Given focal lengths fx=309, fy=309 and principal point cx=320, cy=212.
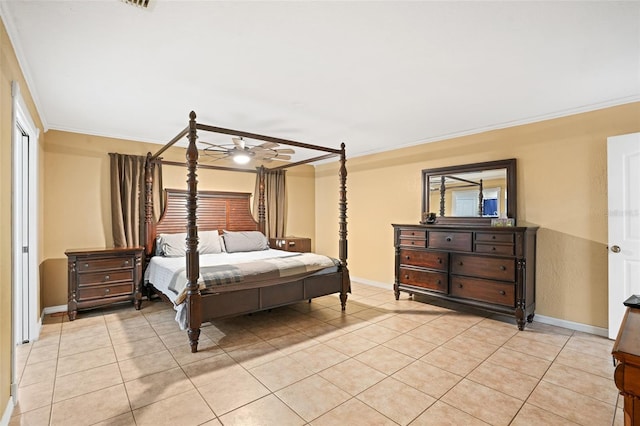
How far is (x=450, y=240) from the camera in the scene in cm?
418

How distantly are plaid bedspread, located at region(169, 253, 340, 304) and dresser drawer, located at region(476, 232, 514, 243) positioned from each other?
199 cm

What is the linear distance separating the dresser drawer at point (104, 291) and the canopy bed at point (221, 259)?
0.31 metres

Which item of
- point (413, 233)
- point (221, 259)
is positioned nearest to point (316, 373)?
point (221, 259)

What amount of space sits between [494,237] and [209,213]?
442 cm

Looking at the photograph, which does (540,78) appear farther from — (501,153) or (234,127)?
(234,127)

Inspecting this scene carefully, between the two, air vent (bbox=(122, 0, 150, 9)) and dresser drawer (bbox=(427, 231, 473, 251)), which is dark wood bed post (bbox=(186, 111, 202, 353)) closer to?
air vent (bbox=(122, 0, 150, 9))

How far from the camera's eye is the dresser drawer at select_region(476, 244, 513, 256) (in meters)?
3.65

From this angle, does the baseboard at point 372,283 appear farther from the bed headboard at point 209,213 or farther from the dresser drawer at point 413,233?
the bed headboard at point 209,213

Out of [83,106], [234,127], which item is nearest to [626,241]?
[234,127]

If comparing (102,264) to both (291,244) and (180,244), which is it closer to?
(180,244)

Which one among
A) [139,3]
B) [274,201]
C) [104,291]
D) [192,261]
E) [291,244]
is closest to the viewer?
[139,3]

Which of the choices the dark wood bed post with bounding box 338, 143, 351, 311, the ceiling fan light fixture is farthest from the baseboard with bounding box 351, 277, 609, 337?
the ceiling fan light fixture

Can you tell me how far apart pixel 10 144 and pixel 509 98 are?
4327mm

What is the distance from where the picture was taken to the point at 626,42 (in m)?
2.22
